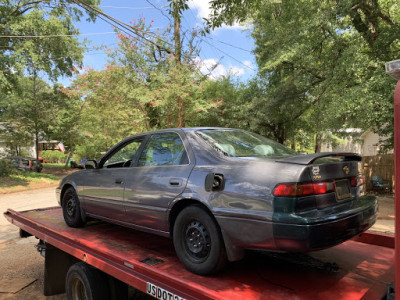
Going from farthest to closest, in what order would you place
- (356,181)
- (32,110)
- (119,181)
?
(32,110) → (119,181) → (356,181)

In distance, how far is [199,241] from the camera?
8.82 feet

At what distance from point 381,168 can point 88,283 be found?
14030mm

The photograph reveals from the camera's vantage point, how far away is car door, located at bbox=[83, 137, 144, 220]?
3.64 m

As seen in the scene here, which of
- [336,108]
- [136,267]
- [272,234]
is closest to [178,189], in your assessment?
[136,267]

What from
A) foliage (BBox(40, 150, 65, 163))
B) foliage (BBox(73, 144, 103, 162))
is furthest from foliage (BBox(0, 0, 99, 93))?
foliage (BBox(40, 150, 65, 163))

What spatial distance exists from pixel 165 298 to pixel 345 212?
1516mm

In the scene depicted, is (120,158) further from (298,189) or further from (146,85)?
(146,85)

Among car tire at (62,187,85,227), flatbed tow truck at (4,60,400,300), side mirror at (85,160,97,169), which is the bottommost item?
flatbed tow truck at (4,60,400,300)

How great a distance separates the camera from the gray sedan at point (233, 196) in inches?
89.0

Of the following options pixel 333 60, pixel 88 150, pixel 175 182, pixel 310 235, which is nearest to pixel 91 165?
pixel 175 182

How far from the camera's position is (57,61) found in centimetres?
1755

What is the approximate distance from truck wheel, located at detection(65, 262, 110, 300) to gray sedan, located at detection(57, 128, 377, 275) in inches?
23.7

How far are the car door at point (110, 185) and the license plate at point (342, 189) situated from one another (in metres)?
2.22

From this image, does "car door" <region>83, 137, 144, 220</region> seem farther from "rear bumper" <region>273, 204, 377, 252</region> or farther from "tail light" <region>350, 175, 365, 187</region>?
"tail light" <region>350, 175, 365, 187</region>
